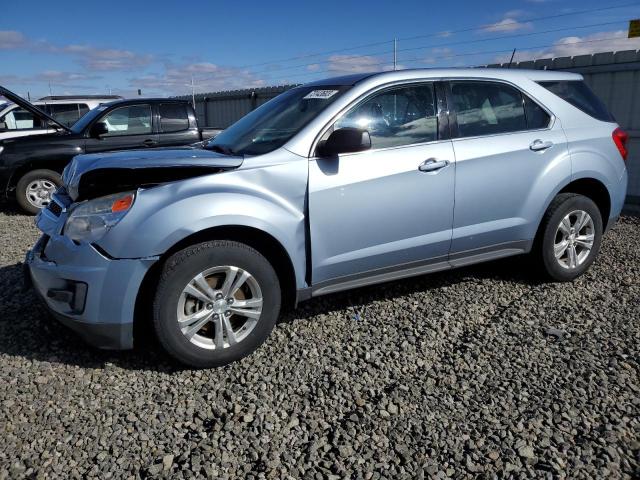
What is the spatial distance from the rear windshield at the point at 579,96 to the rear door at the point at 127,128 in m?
5.76

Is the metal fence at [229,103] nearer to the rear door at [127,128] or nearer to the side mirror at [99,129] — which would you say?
the rear door at [127,128]

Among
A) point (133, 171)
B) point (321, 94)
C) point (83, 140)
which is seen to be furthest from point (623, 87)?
point (83, 140)

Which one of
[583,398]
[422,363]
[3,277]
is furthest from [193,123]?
[583,398]

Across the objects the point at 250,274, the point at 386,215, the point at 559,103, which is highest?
the point at 559,103

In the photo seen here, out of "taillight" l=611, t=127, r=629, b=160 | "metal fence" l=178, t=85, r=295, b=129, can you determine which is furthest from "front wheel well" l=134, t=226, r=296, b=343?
"metal fence" l=178, t=85, r=295, b=129

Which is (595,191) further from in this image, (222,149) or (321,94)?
(222,149)

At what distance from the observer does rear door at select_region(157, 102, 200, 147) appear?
26.7 feet

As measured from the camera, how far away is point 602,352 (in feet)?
10.7

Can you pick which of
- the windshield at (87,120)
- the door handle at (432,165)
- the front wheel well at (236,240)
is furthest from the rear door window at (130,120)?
the door handle at (432,165)

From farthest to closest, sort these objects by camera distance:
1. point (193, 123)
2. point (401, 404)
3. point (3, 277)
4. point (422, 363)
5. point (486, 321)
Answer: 1. point (193, 123)
2. point (3, 277)
3. point (486, 321)
4. point (422, 363)
5. point (401, 404)

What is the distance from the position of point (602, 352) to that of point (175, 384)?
264 cm

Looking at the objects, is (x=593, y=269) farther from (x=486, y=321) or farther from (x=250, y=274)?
(x=250, y=274)

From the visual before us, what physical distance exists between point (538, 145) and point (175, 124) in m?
5.93

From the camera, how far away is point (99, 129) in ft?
25.3
